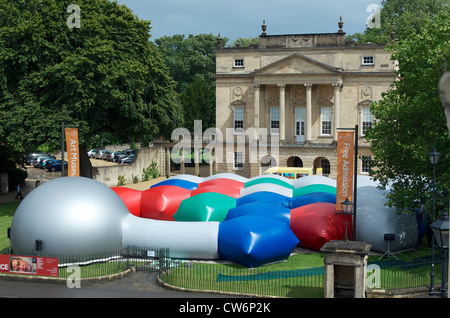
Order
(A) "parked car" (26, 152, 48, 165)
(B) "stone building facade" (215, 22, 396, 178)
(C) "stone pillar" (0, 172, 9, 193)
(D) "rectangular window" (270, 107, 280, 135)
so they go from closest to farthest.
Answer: (C) "stone pillar" (0, 172, 9, 193) → (B) "stone building facade" (215, 22, 396, 178) → (D) "rectangular window" (270, 107, 280, 135) → (A) "parked car" (26, 152, 48, 165)

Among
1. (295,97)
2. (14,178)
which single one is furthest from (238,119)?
(14,178)

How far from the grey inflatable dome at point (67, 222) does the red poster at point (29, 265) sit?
1.13m

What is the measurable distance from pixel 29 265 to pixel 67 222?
2.39 meters

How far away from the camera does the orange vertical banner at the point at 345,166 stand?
25281mm

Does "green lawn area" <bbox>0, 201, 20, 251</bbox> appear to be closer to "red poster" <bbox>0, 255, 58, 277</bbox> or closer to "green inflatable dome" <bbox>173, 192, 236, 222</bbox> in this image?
"red poster" <bbox>0, 255, 58, 277</bbox>

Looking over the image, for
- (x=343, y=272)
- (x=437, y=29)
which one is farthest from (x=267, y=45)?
(x=343, y=272)

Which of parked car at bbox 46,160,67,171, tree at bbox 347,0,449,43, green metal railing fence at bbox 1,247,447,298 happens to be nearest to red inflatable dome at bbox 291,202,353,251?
green metal railing fence at bbox 1,247,447,298

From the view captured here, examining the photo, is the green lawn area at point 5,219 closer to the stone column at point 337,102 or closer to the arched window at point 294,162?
the arched window at point 294,162

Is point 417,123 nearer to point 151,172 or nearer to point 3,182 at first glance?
point 3,182

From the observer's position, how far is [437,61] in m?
24.4

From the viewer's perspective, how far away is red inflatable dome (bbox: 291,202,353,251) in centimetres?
2586

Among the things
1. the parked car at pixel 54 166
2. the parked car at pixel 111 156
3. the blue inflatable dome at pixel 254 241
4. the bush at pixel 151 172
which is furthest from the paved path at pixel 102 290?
the parked car at pixel 111 156

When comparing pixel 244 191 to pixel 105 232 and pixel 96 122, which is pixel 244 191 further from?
pixel 96 122

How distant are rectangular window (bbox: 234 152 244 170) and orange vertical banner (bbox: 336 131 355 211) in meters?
34.8
